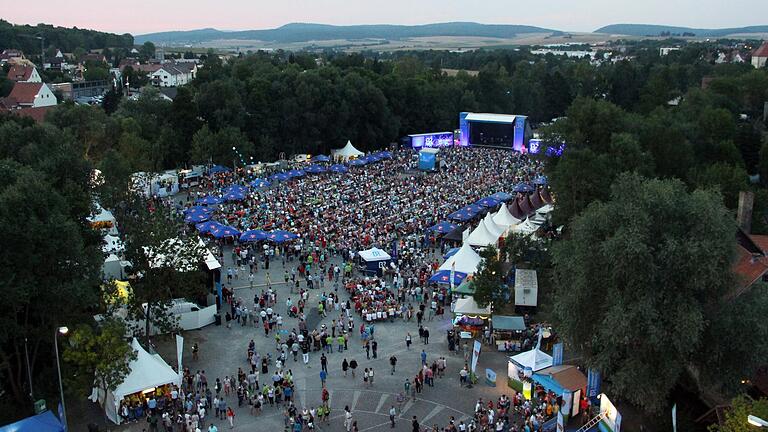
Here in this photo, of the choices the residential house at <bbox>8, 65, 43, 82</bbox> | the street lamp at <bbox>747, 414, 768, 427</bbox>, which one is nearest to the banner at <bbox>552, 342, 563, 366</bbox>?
the street lamp at <bbox>747, 414, 768, 427</bbox>

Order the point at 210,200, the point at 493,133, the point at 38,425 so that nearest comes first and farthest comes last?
the point at 38,425
the point at 210,200
the point at 493,133

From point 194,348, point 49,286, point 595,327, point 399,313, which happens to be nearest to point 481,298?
point 399,313

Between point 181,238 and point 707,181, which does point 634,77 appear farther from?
point 181,238

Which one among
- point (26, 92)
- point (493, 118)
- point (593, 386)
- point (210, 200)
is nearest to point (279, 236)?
point (210, 200)

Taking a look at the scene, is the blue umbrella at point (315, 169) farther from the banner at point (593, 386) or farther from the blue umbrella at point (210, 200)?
the banner at point (593, 386)

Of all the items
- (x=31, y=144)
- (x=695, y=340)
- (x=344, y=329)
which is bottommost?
(x=344, y=329)

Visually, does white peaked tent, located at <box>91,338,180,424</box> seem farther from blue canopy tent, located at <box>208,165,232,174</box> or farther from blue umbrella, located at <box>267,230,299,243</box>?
blue canopy tent, located at <box>208,165,232,174</box>

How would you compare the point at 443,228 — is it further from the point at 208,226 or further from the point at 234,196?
the point at 234,196
